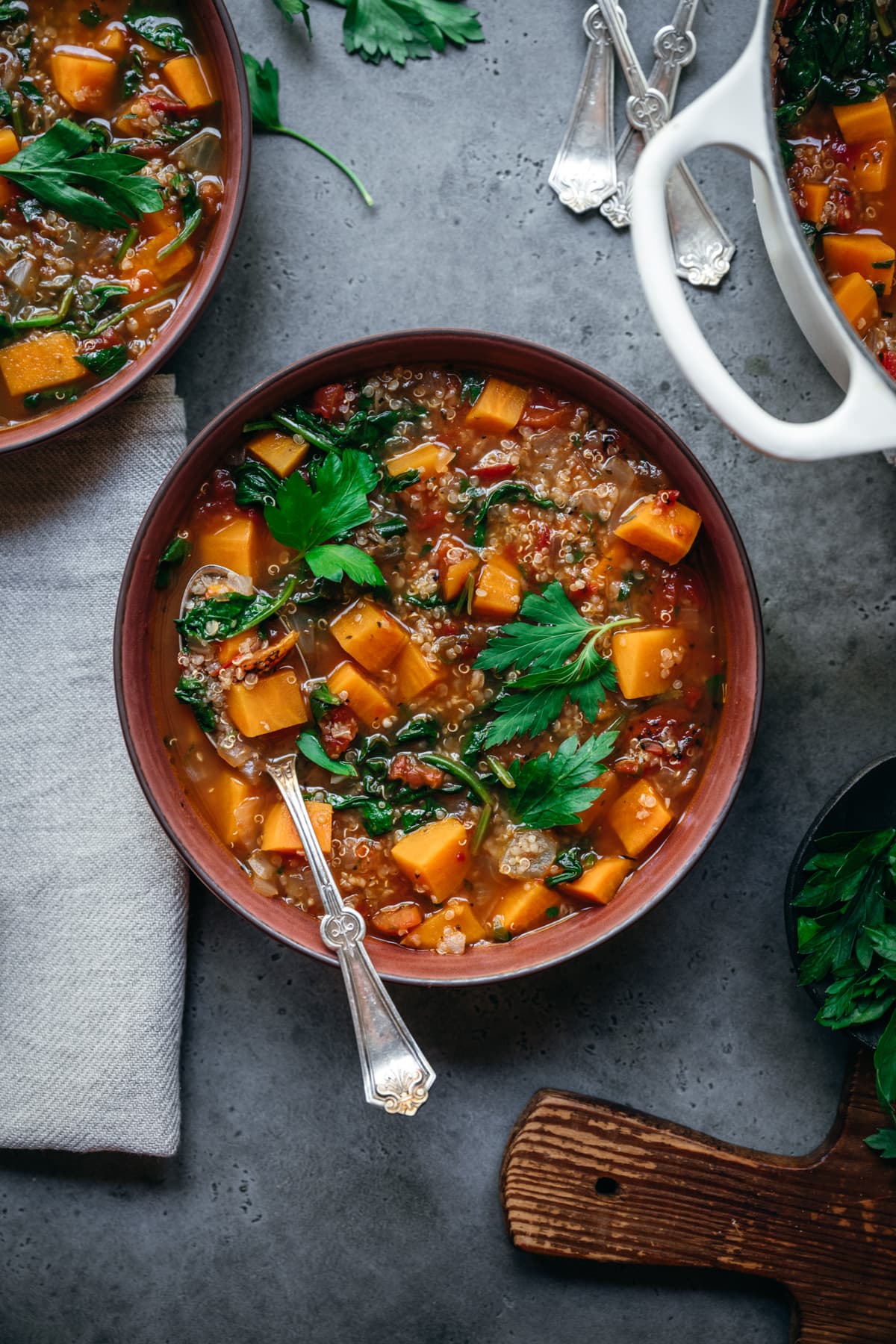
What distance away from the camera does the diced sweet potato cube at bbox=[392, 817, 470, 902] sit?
109 inches

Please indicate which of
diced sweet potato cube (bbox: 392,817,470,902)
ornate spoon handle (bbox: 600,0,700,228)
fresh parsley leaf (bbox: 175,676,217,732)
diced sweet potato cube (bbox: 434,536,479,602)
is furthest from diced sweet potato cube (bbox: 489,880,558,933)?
ornate spoon handle (bbox: 600,0,700,228)

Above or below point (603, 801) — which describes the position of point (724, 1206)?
below

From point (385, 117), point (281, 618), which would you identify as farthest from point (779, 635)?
point (385, 117)

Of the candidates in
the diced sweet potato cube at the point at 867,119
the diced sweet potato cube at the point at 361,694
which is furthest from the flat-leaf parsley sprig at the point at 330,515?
the diced sweet potato cube at the point at 867,119

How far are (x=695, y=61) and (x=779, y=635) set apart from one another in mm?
1606

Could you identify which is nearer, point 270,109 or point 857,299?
point 857,299

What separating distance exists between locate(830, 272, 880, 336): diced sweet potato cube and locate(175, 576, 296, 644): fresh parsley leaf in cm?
154

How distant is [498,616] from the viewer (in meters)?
2.83

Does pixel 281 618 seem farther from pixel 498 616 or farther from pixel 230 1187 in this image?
pixel 230 1187

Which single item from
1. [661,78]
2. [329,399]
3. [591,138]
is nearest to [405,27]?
[591,138]

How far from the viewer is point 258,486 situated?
9.22 ft

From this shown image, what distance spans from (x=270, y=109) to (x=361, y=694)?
1.64m

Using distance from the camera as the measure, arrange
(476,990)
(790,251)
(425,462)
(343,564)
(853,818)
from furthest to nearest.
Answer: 1. (476,990)
2. (853,818)
3. (425,462)
4. (343,564)
5. (790,251)

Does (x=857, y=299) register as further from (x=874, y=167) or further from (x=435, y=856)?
(x=435, y=856)
